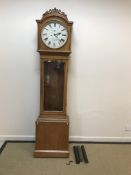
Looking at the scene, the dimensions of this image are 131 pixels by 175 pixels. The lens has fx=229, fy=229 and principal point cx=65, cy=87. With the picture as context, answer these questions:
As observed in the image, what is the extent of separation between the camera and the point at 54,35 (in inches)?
117

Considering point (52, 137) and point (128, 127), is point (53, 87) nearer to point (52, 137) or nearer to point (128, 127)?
point (52, 137)

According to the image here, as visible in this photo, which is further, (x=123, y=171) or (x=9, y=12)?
(x=9, y=12)

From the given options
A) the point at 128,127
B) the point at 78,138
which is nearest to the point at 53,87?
the point at 78,138

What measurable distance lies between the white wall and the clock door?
0.32 meters

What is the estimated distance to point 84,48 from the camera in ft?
11.0

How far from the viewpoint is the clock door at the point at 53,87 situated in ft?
10.1

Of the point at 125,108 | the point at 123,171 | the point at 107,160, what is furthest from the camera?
the point at 125,108

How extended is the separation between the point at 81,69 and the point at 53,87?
540 mm

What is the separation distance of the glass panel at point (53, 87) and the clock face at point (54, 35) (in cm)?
29

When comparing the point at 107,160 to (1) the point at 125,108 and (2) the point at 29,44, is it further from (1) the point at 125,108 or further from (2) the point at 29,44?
(2) the point at 29,44

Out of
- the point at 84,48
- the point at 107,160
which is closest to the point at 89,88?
the point at 84,48

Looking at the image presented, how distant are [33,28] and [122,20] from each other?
4.26 ft

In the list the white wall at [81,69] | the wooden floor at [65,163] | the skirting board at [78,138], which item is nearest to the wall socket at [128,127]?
the white wall at [81,69]

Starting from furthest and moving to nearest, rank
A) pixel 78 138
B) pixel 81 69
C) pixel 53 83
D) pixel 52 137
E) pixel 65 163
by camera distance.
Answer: pixel 78 138 < pixel 81 69 < pixel 53 83 < pixel 52 137 < pixel 65 163
